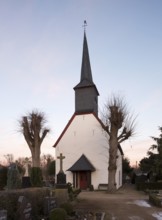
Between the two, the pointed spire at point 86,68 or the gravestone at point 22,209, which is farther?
the pointed spire at point 86,68

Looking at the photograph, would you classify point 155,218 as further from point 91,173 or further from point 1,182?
point 91,173

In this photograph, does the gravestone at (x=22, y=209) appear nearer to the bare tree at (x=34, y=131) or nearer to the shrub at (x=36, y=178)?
the shrub at (x=36, y=178)

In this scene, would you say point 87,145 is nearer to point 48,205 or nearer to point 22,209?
point 48,205

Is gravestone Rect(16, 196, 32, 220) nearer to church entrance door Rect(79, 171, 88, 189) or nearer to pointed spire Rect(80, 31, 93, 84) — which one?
church entrance door Rect(79, 171, 88, 189)

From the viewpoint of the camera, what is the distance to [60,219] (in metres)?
10.6

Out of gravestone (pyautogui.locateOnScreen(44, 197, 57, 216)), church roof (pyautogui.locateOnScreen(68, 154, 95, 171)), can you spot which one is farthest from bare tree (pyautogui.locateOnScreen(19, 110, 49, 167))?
gravestone (pyautogui.locateOnScreen(44, 197, 57, 216))

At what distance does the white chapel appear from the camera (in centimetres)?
3278

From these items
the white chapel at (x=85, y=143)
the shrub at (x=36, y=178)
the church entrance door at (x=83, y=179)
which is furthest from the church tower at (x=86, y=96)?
the shrub at (x=36, y=178)

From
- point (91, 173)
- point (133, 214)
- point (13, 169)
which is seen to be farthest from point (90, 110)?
point (133, 214)

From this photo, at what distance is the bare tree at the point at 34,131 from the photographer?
30.3 metres

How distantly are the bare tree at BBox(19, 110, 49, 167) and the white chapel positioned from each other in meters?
4.41

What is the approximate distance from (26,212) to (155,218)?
6422 mm

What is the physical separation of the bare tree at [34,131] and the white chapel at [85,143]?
441 centimetres

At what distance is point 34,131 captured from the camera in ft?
100
